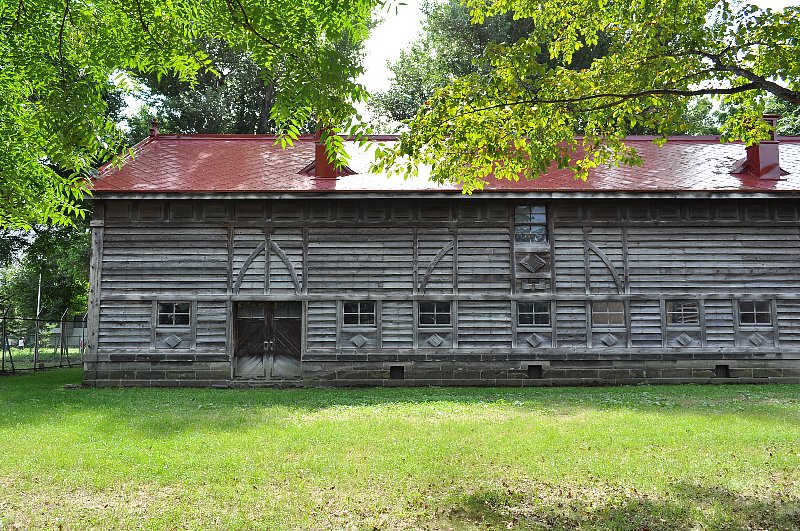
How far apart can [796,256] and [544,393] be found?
8324mm

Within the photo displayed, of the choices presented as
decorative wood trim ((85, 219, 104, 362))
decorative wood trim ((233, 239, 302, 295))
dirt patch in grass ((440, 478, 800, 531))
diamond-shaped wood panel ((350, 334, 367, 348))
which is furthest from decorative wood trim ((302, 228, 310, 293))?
dirt patch in grass ((440, 478, 800, 531))

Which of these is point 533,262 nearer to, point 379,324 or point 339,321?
point 379,324

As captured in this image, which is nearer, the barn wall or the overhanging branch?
the overhanging branch

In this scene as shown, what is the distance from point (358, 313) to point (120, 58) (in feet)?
36.2

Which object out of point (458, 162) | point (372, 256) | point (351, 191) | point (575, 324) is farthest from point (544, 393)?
point (458, 162)

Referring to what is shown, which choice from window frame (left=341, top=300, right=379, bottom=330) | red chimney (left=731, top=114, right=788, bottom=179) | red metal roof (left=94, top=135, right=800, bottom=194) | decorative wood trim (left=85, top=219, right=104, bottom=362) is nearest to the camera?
red metal roof (left=94, top=135, right=800, bottom=194)

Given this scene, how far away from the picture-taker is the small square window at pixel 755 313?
57.9 ft

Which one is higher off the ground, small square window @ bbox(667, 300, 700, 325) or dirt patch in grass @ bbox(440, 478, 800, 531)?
small square window @ bbox(667, 300, 700, 325)

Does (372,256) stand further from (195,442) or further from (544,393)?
(195,442)

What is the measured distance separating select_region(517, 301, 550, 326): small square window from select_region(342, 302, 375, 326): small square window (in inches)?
154

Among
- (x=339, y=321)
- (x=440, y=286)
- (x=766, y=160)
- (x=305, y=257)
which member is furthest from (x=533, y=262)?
(x=766, y=160)

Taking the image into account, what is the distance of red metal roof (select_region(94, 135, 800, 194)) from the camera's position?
674 inches

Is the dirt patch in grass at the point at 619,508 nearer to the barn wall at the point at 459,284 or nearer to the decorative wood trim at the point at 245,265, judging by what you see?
the barn wall at the point at 459,284

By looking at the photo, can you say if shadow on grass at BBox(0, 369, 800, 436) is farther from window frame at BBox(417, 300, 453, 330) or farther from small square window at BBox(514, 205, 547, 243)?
small square window at BBox(514, 205, 547, 243)
